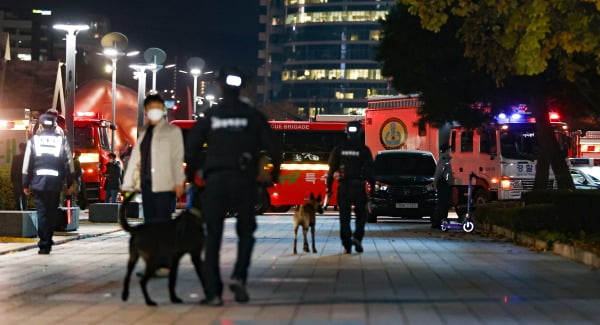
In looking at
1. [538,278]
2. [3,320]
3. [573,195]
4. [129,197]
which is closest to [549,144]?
[573,195]

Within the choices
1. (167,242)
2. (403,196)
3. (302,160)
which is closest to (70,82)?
(403,196)

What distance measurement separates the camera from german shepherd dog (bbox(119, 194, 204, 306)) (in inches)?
423

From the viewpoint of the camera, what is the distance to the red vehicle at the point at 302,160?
39.5m

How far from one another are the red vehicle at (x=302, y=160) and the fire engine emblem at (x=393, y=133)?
1345 millimetres

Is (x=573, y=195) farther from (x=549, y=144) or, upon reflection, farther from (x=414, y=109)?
(x=414, y=109)

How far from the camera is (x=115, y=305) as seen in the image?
10.8 meters

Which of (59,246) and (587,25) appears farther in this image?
(59,246)

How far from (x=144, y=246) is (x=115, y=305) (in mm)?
581

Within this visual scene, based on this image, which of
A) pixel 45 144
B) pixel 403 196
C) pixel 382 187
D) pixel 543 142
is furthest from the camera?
pixel 382 187

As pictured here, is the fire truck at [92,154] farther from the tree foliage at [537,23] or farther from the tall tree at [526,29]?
the tree foliage at [537,23]

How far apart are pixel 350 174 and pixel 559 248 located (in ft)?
11.0

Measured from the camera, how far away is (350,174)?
18.2 metres

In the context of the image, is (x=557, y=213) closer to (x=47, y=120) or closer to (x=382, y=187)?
(x=47, y=120)

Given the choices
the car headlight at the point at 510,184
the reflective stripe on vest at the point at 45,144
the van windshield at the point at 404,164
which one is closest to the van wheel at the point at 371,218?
the van windshield at the point at 404,164
